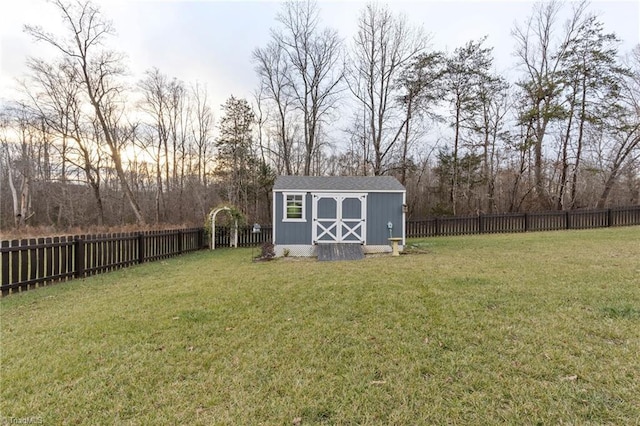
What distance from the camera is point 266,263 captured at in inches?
328

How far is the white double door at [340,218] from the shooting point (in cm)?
1008

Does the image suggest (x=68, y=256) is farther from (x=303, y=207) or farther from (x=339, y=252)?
(x=339, y=252)

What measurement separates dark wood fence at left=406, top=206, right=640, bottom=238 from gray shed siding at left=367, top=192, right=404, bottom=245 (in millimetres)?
5018

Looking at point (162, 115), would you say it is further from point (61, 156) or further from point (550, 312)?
point (550, 312)

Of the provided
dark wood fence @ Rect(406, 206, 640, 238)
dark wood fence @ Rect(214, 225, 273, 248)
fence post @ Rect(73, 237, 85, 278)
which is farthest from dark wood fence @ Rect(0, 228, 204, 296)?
dark wood fence @ Rect(406, 206, 640, 238)

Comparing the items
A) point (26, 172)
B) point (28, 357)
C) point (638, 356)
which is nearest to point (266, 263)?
point (28, 357)

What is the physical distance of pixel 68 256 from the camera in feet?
20.2

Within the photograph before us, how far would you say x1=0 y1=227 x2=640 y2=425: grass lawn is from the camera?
202cm

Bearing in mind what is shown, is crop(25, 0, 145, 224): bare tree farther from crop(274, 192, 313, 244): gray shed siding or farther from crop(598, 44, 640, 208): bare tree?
crop(598, 44, 640, 208): bare tree

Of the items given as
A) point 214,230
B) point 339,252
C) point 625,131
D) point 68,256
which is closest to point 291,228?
point 339,252

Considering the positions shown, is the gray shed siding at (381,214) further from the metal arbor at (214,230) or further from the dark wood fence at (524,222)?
the metal arbor at (214,230)

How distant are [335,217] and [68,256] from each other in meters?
7.23

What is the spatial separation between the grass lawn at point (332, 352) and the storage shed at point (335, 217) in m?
4.72

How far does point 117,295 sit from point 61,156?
61.6 ft
